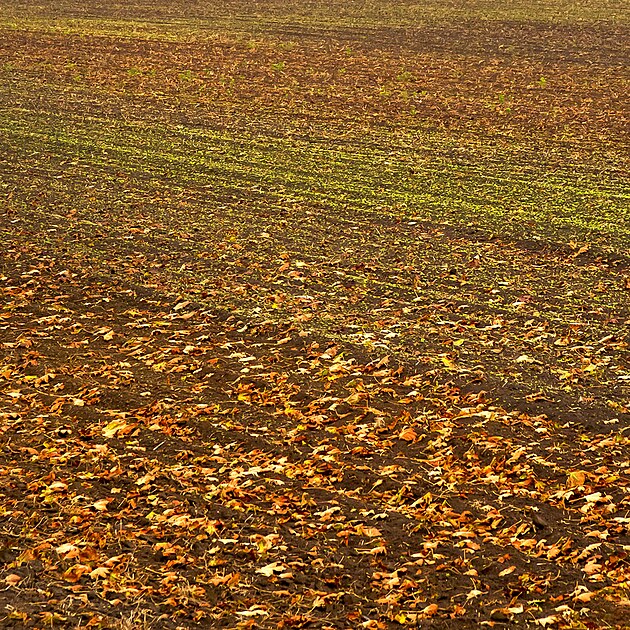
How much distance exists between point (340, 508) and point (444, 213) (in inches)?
283

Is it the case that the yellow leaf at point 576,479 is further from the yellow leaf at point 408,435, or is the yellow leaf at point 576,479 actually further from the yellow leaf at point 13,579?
the yellow leaf at point 13,579

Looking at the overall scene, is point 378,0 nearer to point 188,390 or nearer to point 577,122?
point 577,122

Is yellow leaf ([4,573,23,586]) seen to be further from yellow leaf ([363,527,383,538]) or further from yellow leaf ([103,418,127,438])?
yellow leaf ([363,527,383,538])

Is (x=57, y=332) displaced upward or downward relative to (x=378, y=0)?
downward

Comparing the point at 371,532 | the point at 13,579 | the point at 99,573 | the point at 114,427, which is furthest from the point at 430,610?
the point at 114,427

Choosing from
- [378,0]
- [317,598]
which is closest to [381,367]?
[317,598]

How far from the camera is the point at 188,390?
8695 mm

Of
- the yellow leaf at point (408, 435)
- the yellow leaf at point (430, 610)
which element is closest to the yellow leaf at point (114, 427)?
the yellow leaf at point (408, 435)

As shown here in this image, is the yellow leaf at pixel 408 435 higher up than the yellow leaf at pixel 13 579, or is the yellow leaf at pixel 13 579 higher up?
the yellow leaf at pixel 408 435

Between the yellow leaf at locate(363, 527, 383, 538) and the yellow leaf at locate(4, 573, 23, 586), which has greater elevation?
the yellow leaf at locate(363, 527, 383, 538)

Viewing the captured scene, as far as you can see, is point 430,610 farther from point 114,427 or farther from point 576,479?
point 114,427

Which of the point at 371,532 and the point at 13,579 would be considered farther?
the point at 371,532

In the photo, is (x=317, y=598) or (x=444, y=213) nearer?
(x=317, y=598)

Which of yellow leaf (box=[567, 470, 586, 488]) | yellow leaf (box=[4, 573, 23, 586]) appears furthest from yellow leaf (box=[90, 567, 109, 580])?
yellow leaf (box=[567, 470, 586, 488])
